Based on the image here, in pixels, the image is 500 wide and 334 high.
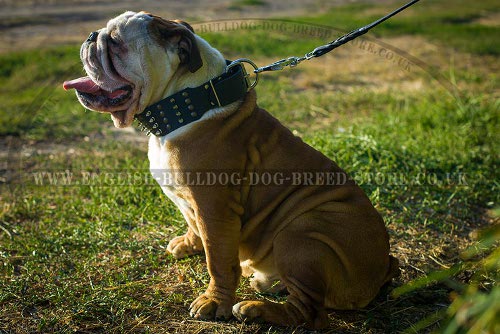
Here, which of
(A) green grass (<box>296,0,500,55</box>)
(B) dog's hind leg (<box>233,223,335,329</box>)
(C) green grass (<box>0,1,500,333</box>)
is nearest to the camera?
(B) dog's hind leg (<box>233,223,335,329</box>)

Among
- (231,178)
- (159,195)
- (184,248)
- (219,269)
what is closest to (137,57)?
(231,178)

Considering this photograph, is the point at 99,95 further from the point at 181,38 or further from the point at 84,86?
the point at 181,38

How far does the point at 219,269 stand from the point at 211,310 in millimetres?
240

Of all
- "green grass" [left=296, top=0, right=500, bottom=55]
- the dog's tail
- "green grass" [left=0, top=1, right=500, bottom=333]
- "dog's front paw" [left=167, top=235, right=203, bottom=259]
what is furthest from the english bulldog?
"green grass" [left=296, top=0, right=500, bottom=55]

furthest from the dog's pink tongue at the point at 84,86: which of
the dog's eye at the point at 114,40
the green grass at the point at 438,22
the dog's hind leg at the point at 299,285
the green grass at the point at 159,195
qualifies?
the green grass at the point at 438,22

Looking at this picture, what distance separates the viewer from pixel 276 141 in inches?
129

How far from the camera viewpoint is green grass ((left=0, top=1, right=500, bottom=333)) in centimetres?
331

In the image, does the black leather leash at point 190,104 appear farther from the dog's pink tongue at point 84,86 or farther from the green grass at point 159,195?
the green grass at point 159,195

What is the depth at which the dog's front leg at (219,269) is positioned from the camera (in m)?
3.09

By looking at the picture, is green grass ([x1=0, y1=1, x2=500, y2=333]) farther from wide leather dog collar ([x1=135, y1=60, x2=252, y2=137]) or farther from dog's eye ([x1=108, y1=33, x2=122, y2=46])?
dog's eye ([x1=108, y1=33, x2=122, y2=46])

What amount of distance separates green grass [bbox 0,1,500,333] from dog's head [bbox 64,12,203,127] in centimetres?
121

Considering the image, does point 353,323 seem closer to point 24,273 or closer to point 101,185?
point 24,273

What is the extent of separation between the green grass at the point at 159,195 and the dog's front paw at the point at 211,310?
0.05 metres

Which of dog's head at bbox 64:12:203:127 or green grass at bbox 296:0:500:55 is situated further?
green grass at bbox 296:0:500:55
